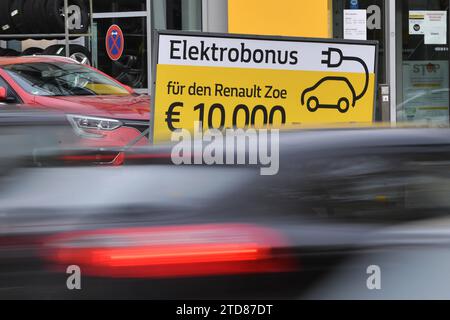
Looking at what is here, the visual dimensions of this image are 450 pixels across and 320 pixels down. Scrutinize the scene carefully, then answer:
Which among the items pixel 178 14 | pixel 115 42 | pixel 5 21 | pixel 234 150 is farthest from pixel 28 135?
pixel 5 21

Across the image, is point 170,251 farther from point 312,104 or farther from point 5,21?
point 5,21

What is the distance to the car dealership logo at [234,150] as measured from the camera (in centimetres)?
317

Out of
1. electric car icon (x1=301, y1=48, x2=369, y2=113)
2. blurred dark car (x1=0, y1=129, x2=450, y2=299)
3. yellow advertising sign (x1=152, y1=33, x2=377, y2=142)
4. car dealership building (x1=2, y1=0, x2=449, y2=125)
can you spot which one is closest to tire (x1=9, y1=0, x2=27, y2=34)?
car dealership building (x1=2, y1=0, x2=449, y2=125)

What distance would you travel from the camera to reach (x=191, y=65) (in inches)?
226

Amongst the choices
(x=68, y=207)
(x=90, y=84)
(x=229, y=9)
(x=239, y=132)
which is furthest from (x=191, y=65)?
(x=229, y=9)

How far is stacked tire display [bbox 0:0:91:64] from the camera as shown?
11.9 m

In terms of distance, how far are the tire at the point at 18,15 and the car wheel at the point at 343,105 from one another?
302 inches

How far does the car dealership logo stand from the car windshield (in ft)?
19.0

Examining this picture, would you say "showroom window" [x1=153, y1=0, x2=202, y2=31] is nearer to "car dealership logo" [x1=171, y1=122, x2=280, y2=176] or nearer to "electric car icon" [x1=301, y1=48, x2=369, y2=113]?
"electric car icon" [x1=301, y1=48, x2=369, y2=113]

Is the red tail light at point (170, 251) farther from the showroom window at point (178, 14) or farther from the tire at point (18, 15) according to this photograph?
the tire at point (18, 15)

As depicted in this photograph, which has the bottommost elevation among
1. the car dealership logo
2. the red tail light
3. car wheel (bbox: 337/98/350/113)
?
the red tail light

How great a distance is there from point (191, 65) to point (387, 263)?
Answer: 123 inches

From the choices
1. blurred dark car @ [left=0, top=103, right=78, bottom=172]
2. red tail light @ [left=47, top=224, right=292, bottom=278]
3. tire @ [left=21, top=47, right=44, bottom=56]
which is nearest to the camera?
red tail light @ [left=47, top=224, right=292, bottom=278]
